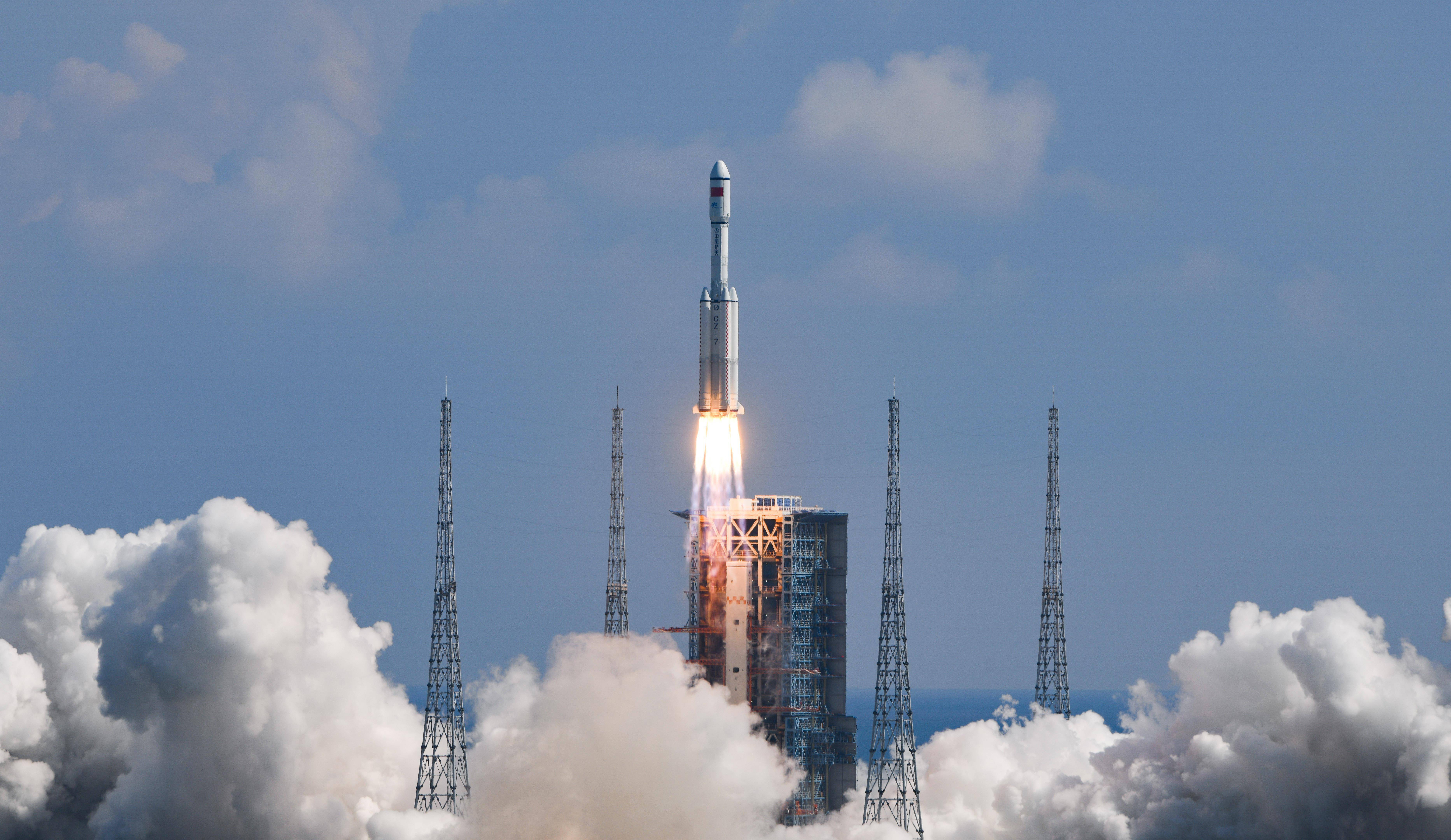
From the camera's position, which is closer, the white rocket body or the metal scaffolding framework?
the white rocket body

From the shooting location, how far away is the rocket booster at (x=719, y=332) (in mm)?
95312

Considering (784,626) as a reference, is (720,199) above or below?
above

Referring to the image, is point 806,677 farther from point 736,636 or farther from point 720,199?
point 720,199

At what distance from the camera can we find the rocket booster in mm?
95312

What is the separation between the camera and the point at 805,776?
96062mm

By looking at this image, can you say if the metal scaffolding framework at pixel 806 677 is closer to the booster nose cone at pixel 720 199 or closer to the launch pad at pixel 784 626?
the launch pad at pixel 784 626

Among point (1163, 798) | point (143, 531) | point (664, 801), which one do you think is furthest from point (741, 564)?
point (143, 531)

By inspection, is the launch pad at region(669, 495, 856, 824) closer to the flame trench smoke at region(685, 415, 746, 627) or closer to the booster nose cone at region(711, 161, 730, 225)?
the flame trench smoke at region(685, 415, 746, 627)

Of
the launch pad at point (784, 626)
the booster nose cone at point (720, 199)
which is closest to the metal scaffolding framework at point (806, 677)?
the launch pad at point (784, 626)

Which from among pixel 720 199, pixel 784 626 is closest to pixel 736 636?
pixel 784 626

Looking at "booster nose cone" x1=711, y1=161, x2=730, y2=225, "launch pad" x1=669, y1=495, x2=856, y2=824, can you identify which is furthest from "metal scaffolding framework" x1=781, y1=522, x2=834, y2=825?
"booster nose cone" x1=711, y1=161, x2=730, y2=225

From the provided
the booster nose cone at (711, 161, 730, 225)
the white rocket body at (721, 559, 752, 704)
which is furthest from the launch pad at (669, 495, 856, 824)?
the booster nose cone at (711, 161, 730, 225)

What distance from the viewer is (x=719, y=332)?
313ft

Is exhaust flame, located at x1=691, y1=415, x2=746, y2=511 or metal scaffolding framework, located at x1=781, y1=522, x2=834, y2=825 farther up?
exhaust flame, located at x1=691, y1=415, x2=746, y2=511
